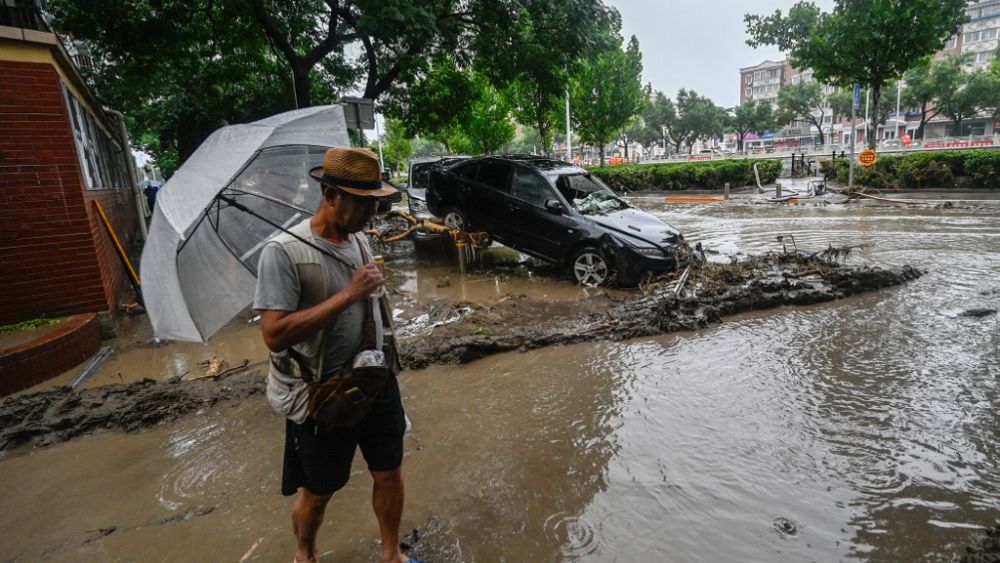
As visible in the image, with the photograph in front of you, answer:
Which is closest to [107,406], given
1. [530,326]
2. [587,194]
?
[530,326]

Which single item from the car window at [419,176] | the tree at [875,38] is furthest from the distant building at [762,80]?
the car window at [419,176]

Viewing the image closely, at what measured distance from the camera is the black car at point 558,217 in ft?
24.0

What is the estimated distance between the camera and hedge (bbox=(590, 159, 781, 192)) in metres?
21.2

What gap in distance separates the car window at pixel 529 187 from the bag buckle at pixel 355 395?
649cm

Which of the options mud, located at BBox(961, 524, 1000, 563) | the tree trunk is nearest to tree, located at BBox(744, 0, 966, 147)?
the tree trunk

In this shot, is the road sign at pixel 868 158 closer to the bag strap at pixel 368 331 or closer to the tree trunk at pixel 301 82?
the tree trunk at pixel 301 82

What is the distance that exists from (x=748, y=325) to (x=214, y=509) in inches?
207

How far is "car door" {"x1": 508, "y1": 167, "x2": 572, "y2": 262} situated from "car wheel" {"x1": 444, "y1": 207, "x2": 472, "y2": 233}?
3.90 ft

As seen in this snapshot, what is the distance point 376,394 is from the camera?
2.06m

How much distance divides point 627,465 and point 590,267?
4.62 meters

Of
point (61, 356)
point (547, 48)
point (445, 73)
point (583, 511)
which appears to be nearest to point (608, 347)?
point (583, 511)

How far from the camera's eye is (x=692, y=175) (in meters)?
21.9

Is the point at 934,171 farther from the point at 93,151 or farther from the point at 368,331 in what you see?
the point at 93,151

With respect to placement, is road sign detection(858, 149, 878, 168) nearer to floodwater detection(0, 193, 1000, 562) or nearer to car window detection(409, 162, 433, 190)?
floodwater detection(0, 193, 1000, 562)
